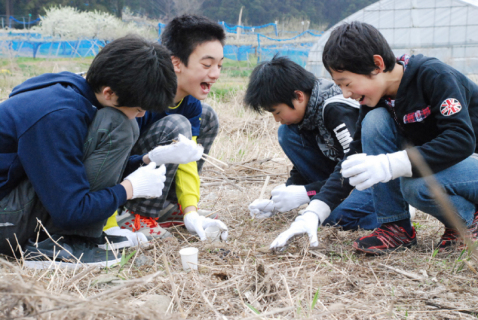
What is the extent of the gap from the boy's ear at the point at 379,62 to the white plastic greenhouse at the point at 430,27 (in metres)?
8.02

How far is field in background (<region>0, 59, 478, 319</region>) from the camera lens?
990mm

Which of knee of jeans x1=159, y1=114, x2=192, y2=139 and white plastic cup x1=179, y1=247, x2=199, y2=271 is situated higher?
knee of jeans x1=159, y1=114, x2=192, y2=139

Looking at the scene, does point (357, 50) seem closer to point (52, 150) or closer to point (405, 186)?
point (405, 186)

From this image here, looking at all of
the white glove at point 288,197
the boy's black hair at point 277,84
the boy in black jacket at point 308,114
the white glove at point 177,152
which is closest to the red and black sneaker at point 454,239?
the boy in black jacket at point 308,114

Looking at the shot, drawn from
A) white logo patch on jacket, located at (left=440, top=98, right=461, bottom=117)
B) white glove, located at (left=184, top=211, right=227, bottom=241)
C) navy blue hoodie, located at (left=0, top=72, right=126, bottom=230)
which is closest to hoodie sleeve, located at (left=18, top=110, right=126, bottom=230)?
navy blue hoodie, located at (left=0, top=72, right=126, bottom=230)

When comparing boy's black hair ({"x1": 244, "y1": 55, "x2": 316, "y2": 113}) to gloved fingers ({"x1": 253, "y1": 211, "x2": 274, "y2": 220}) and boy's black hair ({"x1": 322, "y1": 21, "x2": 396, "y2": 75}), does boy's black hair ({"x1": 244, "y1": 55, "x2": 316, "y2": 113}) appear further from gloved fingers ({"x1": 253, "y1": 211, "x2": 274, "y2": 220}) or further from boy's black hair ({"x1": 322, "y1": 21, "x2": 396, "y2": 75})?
gloved fingers ({"x1": 253, "y1": 211, "x2": 274, "y2": 220})

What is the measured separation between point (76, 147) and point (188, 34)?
1.06 metres

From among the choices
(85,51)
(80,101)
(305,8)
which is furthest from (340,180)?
(305,8)

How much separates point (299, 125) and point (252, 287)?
1.21 metres

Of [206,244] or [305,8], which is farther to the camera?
[305,8]

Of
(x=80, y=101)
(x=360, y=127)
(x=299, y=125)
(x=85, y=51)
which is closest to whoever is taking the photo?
(x=80, y=101)

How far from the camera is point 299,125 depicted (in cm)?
246

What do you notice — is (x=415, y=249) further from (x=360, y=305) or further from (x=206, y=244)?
(x=206, y=244)

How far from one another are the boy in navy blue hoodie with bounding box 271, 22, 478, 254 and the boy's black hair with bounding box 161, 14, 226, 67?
820 mm
